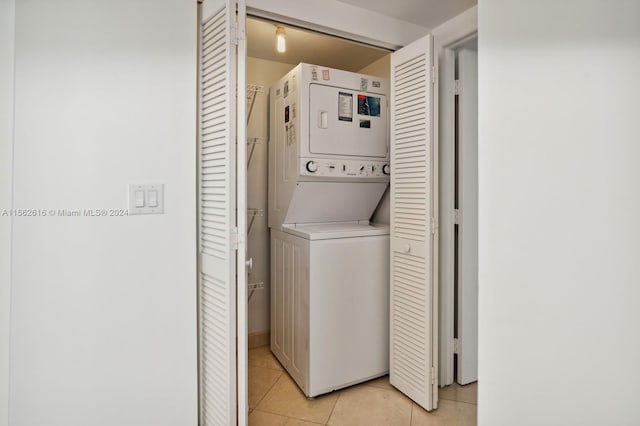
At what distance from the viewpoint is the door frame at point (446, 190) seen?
223cm

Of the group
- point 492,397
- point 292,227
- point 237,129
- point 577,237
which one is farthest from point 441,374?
point 237,129

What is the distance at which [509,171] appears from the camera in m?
1.22

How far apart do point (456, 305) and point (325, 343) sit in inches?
35.0

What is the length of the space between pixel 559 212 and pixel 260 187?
7.16 feet

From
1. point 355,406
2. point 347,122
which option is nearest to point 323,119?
point 347,122

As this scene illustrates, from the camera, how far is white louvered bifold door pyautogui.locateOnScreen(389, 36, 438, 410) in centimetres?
198
